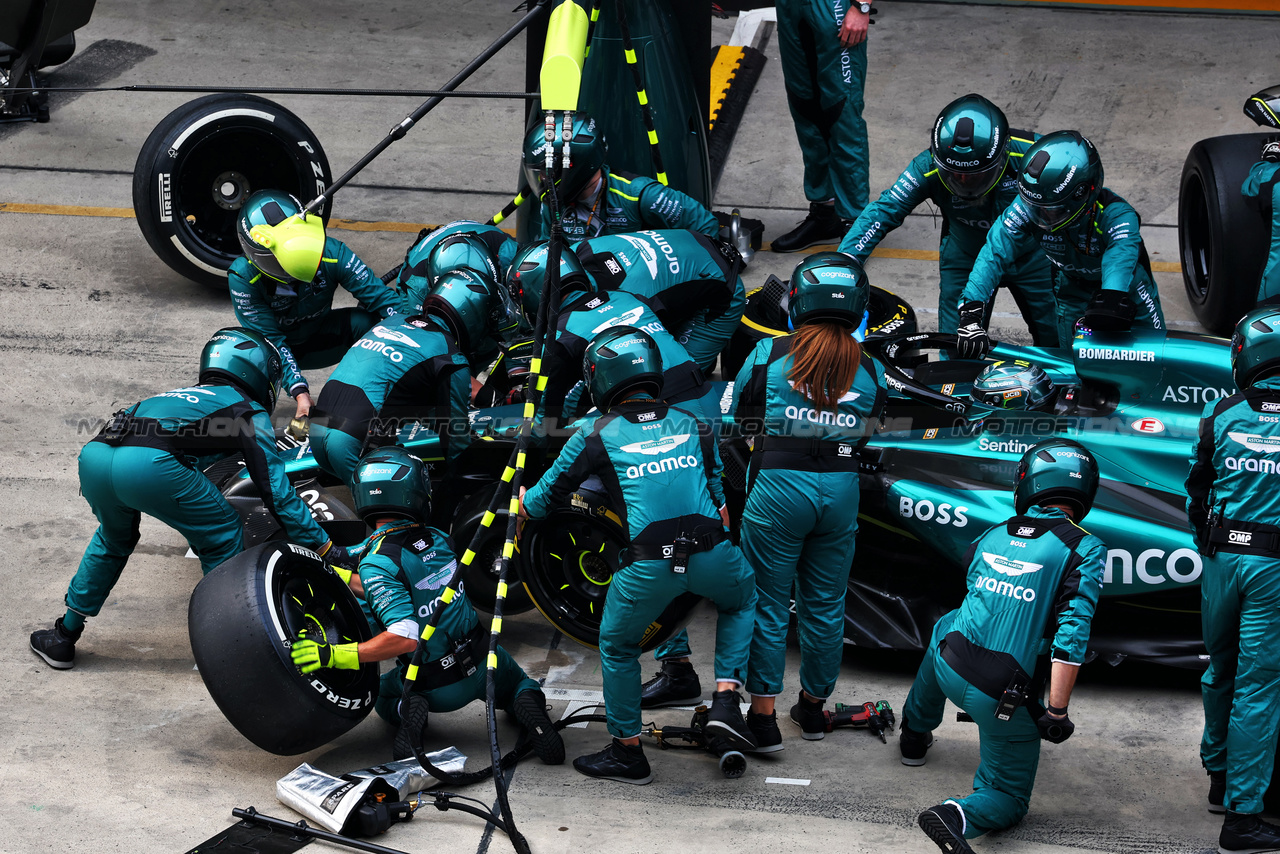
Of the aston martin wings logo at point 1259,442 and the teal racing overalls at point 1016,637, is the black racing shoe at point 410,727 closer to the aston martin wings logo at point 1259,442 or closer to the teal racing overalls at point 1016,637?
the teal racing overalls at point 1016,637

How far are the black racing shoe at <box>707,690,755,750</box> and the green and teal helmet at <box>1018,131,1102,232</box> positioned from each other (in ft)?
10.0

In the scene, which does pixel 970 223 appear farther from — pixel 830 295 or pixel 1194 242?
pixel 830 295

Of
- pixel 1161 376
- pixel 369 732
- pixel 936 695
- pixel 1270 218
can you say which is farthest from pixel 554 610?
pixel 1270 218

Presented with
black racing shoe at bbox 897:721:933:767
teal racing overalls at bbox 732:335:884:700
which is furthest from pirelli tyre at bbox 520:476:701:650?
black racing shoe at bbox 897:721:933:767

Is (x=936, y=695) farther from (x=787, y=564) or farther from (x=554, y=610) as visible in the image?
(x=554, y=610)

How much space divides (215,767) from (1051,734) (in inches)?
118

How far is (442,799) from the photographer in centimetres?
470

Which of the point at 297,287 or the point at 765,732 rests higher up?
the point at 297,287

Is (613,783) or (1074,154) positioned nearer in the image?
(613,783)

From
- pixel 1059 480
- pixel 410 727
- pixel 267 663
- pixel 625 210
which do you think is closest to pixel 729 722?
pixel 410 727

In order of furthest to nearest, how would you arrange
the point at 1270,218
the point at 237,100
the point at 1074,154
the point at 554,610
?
the point at 237,100
the point at 1270,218
the point at 1074,154
the point at 554,610

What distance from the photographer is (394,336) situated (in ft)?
20.9

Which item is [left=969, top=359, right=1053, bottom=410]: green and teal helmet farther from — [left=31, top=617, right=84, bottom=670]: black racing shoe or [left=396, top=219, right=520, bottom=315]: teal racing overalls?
[left=31, top=617, right=84, bottom=670]: black racing shoe

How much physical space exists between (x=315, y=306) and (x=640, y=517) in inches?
133
